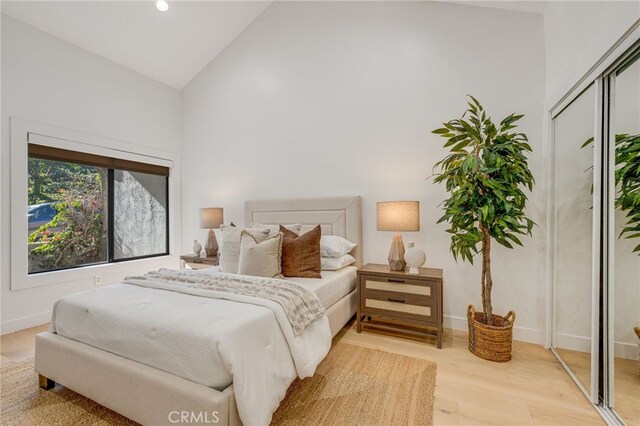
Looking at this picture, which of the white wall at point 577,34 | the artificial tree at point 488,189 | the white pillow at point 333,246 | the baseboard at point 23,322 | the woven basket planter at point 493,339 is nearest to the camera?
the white wall at point 577,34

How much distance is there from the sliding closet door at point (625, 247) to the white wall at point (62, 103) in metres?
4.77

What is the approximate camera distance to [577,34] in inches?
77.6

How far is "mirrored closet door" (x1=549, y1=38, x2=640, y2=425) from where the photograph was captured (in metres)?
1.52

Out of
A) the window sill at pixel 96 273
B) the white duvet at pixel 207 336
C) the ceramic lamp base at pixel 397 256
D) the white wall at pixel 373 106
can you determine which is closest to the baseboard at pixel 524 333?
the white wall at pixel 373 106

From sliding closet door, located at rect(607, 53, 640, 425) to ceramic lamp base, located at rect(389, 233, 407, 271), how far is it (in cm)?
139

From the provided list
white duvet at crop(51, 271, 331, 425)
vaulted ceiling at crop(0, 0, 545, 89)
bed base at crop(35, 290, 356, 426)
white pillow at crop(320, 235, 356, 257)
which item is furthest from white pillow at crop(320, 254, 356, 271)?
vaulted ceiling at crop(0, 0, 545, 89)

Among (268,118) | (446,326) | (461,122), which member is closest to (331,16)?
(268,118)

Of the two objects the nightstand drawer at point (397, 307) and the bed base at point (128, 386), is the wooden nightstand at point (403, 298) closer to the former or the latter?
the nightstand drawer at point (397, 307)

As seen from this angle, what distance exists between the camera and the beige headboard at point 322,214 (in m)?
3.16

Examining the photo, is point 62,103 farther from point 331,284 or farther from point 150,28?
point 331,284

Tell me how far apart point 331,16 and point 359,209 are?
7.63 ft

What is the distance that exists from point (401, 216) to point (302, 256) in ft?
3.25

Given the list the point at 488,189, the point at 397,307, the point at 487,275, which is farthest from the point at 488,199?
the point at 397,307

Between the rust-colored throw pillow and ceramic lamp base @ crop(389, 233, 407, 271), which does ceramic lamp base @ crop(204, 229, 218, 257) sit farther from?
ceramic lamp base @ crop(389, 233, 407, 271)
